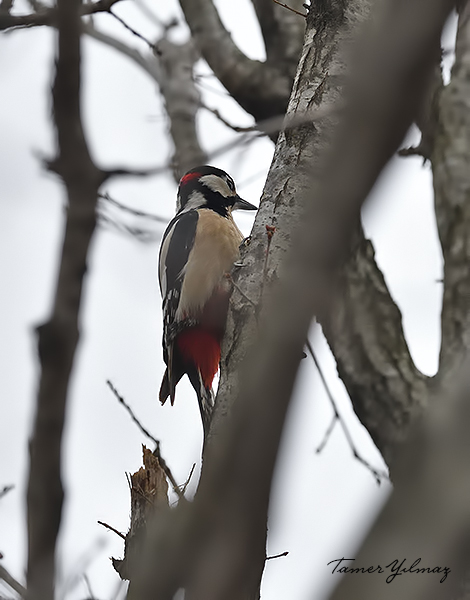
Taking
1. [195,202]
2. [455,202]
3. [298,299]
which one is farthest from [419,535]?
[195,202]

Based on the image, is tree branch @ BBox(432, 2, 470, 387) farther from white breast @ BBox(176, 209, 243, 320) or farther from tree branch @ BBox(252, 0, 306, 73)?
white breast @ BBox(176, 209, 243, 320)

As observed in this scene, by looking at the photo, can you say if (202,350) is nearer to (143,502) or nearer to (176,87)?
(143,502)

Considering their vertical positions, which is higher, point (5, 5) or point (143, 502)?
point (5, 5)

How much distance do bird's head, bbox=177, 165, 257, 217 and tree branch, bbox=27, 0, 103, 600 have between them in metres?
2.38

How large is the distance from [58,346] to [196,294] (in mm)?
1842

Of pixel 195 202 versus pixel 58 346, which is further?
pixel 195 202

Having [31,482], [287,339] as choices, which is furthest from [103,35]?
[287,339]

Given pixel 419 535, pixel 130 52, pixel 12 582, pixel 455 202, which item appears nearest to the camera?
pixel 419 535

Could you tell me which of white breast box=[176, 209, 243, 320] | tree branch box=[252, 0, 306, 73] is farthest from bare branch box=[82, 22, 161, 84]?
white breast box=[176, 209, 243, 320]

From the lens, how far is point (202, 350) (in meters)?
3.64

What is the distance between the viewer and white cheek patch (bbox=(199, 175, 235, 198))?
4348mm

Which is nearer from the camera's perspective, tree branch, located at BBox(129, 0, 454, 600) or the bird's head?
tree branch, located at BBox(129, 0, 454, 600)

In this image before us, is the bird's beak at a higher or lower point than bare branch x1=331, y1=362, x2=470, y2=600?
higher

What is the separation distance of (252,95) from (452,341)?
5.75 feet
